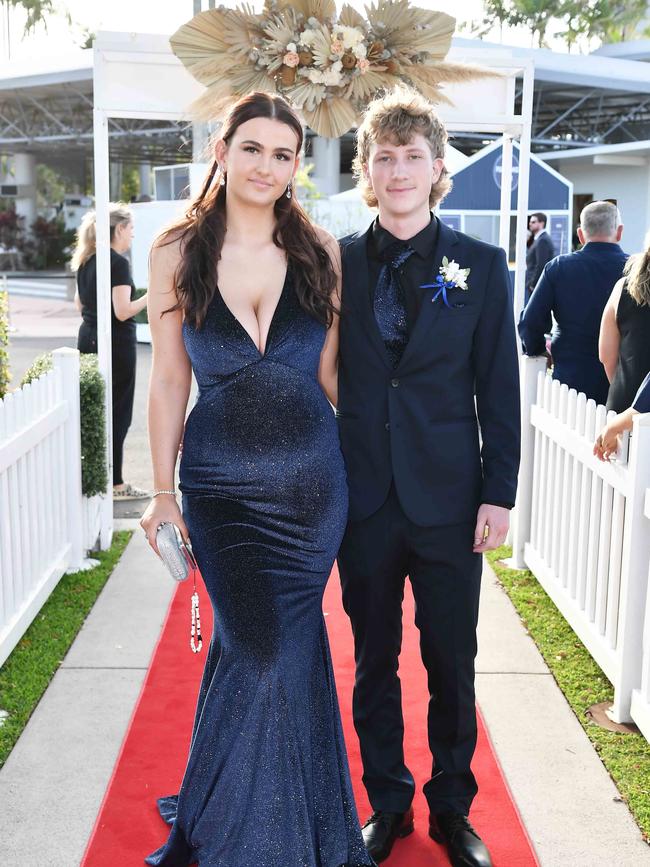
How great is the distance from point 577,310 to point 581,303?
5 centimetres

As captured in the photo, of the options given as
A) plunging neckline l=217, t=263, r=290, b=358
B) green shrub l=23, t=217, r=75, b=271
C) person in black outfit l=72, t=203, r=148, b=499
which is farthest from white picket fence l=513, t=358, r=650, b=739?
green shrub l=23, t=217, r=75, b=271

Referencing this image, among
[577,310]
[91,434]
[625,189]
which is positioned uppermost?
[625,189]

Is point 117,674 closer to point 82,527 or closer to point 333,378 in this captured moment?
point 82,527

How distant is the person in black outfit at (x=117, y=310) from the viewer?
7254mm

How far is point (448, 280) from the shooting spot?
2.88 metres

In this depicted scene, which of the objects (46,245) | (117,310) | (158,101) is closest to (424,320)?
(158,101)

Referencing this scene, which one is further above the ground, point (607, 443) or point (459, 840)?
point (607, 443)

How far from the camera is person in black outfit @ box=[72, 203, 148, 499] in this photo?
7.25m

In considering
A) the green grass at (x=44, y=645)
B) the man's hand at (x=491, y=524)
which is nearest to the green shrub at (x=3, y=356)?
the green grass at (x=44, y=645)

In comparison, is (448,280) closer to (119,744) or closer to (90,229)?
(119,744)

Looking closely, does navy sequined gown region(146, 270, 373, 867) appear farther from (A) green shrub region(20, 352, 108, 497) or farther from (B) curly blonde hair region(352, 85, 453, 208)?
(A) green shrub region(20, 352, 108, 497)

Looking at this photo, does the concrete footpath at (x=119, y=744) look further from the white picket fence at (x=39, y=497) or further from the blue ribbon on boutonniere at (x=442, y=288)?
the blue ribbon on boutonniere at (x=442, y=288)

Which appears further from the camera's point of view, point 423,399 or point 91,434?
point 91,434

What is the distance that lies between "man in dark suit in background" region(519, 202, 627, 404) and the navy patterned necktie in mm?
3244
